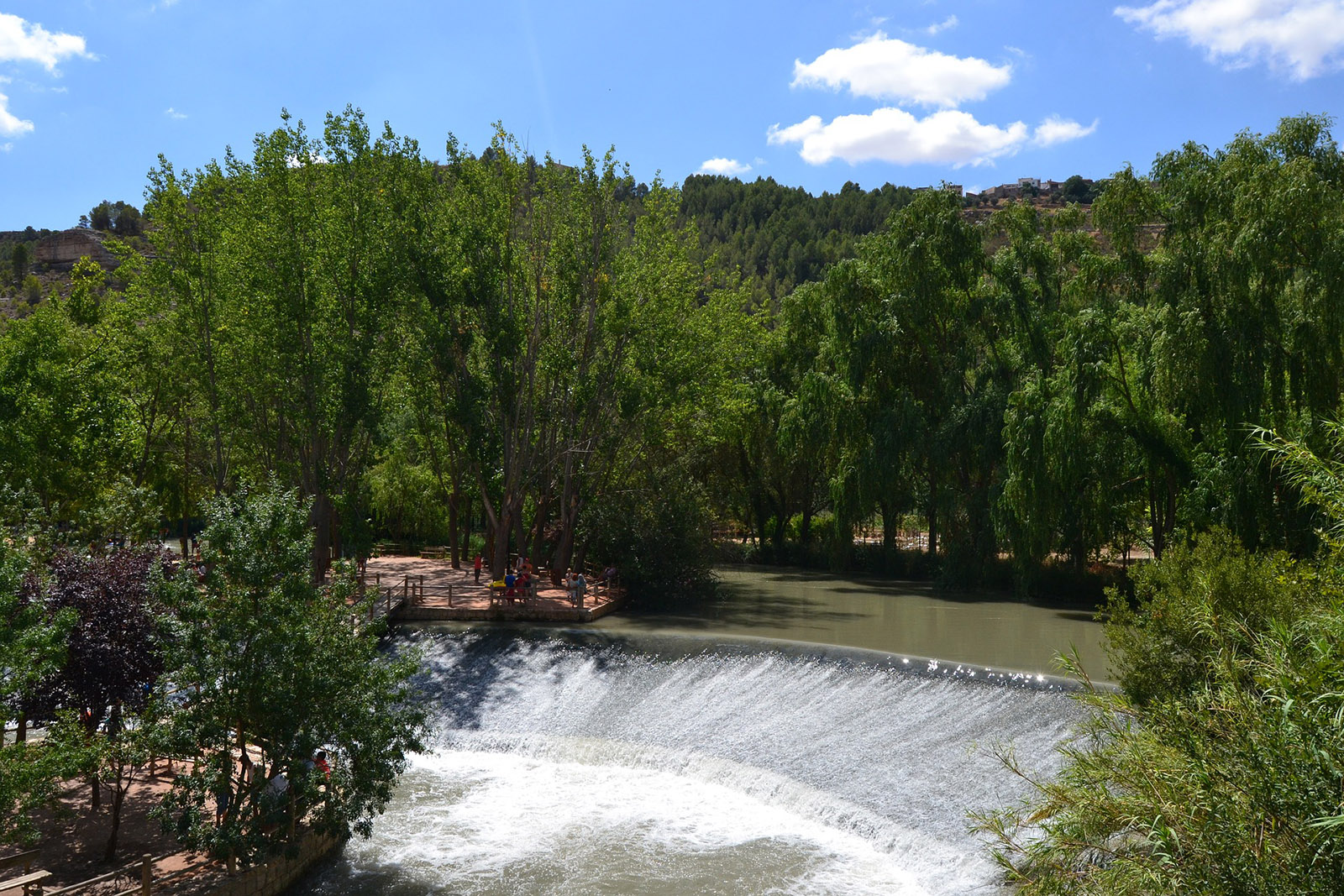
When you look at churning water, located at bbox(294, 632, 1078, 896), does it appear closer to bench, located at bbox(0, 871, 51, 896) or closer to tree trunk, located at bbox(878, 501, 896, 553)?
bench, located at bbox(0, 871, 51, 896)

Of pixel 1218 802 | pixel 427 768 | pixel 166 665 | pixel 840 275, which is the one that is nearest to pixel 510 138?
pixel 840 275

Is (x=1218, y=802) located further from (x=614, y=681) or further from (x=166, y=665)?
(x=614, y=681)

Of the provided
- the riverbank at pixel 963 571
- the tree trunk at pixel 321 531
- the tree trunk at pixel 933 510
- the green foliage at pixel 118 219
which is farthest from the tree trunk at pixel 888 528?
the green foliage at pixel 118 219

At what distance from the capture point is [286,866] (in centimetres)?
1450

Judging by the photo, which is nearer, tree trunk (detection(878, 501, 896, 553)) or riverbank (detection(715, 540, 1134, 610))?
riverbank (detection(715, 540, 1134, 610))

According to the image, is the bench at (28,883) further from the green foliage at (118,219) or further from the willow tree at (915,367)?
the green foliage at (118,219)

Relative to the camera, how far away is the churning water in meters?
15.0

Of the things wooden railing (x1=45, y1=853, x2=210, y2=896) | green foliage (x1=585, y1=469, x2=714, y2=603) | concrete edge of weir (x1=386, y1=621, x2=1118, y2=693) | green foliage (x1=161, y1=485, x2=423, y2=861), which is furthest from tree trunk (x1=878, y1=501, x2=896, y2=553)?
wooden railing (x1=45, y1=853, x2=210, y2=896)

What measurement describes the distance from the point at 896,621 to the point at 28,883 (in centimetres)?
2023

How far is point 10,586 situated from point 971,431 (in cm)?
2729

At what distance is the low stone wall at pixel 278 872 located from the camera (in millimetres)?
13398

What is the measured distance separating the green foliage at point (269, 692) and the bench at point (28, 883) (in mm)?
1471

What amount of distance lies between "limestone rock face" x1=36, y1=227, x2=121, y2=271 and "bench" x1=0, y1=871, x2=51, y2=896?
461ft

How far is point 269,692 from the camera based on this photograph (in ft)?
43.8
